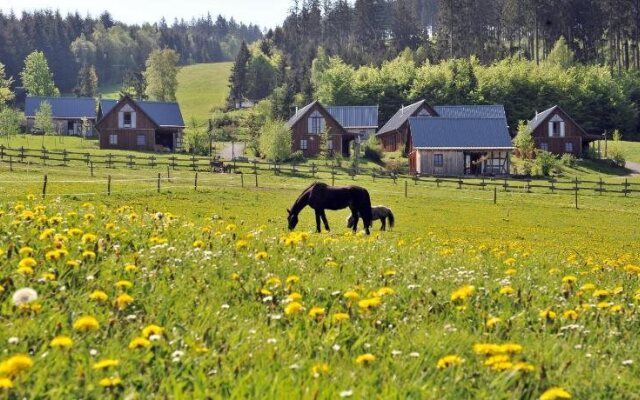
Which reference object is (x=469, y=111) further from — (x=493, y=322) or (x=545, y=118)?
(x=493, y=322)

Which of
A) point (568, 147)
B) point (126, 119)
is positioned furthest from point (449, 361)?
point (568, 147)

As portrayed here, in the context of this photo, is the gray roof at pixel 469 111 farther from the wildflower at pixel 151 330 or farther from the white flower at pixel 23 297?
the wildflower at pixel 151 330

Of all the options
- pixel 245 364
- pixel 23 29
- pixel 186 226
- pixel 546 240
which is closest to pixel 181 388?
pixel 245 364

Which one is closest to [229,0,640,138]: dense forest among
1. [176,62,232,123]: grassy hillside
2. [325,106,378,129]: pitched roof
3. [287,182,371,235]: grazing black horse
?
[325,106,378,129]: pitched roof

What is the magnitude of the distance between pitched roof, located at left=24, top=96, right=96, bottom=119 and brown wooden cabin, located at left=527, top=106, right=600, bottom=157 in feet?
207

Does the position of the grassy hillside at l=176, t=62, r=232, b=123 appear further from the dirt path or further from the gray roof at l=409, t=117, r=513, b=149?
the gray roof at l=409, t=117, r=513, b=149

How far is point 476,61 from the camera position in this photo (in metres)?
112

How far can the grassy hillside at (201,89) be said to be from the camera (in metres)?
144

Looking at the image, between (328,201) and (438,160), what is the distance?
164 feet

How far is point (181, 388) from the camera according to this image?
4336 mm

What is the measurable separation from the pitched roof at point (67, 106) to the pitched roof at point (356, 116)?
121ft

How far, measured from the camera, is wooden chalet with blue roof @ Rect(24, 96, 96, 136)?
10462cm

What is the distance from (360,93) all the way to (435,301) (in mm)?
100144

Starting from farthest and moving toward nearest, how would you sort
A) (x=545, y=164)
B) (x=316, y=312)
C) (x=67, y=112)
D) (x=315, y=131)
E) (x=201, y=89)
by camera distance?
(x=201, y=89) < (x=67, y=112) < (x=315, y=131) < (x=545, y=164) < (x=316, y=312)
